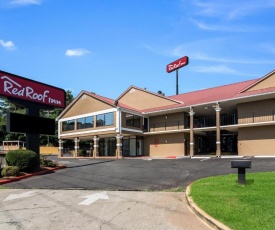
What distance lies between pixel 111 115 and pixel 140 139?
5.48 metres

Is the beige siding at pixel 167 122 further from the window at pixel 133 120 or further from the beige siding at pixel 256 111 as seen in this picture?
the beige siding at pixel 256 111

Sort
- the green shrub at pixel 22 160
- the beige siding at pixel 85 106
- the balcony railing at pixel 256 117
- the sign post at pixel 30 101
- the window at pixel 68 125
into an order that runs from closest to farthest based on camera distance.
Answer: the green shrub at pixel 22 160 < the sign post at pixel 30 101 < the balcony railing at pixel 256 117 < the beige siding at pixel 85 106 < the window at pixel 68 125

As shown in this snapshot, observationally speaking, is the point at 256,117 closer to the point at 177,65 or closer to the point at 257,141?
the point at 257,141

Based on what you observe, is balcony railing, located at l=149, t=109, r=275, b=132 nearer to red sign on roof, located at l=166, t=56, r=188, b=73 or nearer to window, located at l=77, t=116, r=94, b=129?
window, located at l=77, t=116, r=94, b=129

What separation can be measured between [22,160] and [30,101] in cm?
Result: 412

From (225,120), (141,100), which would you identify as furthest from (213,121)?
(141,100)

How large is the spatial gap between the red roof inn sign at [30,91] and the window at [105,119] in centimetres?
1299

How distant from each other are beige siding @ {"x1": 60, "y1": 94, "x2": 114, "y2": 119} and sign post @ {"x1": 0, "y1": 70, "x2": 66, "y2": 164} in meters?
14.5

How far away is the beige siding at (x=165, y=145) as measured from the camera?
3544cm

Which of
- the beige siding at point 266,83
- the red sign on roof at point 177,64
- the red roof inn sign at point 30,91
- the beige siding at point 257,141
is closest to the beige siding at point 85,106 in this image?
the red roof inn sign at point 30,91

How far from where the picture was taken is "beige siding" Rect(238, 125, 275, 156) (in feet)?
94.0

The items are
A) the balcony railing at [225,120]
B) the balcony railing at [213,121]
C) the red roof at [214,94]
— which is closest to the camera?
the balcony railing at [225,120]

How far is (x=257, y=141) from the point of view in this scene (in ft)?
96.6

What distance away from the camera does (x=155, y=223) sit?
7.41 m
